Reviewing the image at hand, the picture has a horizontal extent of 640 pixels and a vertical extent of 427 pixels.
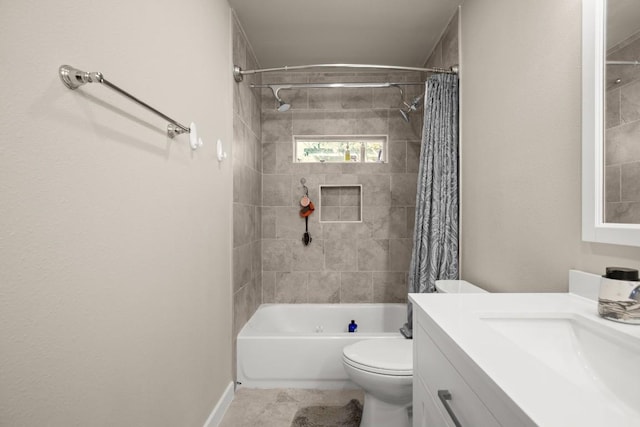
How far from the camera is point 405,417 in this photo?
166 cm

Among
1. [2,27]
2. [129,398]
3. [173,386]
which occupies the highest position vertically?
[2,27]


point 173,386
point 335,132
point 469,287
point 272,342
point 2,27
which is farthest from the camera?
point 335,132

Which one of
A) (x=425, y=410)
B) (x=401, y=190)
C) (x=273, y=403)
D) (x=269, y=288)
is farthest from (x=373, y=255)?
(x=425, y=410)

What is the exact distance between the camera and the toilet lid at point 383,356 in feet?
5.07

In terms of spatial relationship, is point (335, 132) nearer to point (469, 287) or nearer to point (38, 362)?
point (469, 287)

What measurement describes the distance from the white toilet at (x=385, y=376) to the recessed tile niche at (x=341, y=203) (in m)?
1.33

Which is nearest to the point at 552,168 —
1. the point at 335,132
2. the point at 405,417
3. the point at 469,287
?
the point at 469,287

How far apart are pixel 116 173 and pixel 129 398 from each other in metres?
0.72

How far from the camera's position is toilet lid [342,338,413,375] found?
60.8 inches

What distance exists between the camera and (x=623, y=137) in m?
0.96

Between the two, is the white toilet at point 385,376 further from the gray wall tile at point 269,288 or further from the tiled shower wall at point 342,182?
the gray wall tile at point 269,288

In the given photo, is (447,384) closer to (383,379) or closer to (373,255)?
(383,379)

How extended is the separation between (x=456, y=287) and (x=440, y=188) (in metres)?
0.64

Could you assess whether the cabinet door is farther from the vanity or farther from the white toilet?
the white toilet
